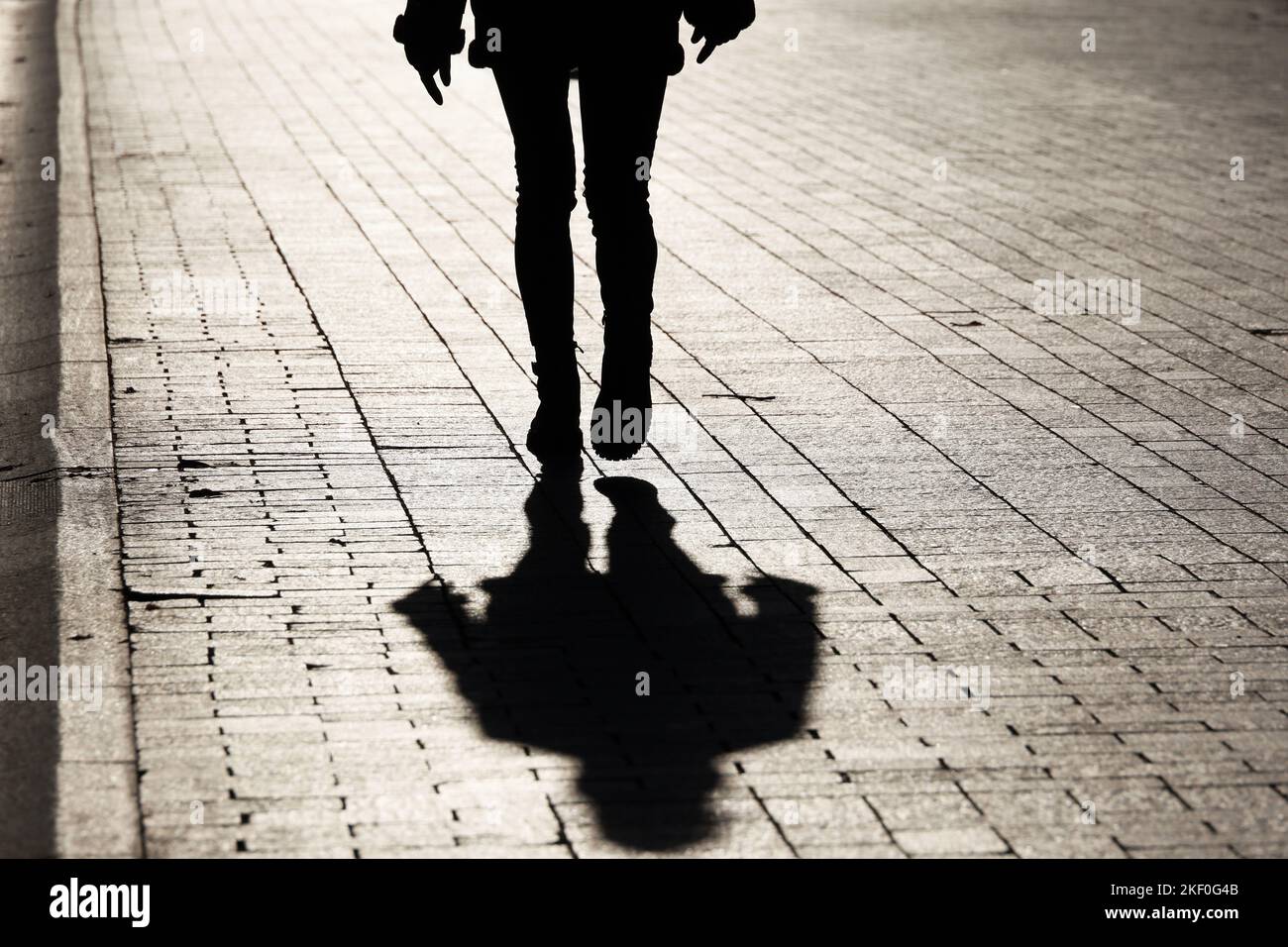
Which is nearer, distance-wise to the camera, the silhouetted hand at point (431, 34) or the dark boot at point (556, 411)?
the silhouetted hand at point (431, 34)

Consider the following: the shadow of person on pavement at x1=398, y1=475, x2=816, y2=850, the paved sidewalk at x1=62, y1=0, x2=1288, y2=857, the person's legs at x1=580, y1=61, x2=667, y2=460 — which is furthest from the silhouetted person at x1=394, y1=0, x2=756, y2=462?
the shadow of person on pavement at x1=398, y1=475, x2=816, y2=850

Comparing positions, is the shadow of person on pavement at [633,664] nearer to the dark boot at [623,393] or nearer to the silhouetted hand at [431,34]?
the dark boot at [623,393]

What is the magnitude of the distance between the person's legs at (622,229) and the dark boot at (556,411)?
0.11m

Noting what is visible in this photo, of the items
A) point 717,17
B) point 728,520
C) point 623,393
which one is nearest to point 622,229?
point 623,393

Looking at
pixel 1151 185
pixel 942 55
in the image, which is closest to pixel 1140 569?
pixel 1151 185

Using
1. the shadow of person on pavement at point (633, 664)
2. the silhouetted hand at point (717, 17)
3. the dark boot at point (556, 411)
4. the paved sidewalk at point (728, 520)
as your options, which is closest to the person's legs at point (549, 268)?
the dark boot at point (556, 411)

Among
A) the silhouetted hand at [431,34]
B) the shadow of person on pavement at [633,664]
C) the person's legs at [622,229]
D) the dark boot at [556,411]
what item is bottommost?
the shadow of person on pavement at [633,664]

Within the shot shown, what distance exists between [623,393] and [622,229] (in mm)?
519

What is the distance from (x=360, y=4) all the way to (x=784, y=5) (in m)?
4.82

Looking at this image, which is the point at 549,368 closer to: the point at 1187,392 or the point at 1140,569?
the point at 1140,569

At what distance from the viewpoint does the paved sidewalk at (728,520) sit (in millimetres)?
3947

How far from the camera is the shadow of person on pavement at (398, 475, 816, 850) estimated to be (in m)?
3.99

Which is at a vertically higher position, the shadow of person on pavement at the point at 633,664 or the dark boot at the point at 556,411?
the dark boot at the point at 556,411

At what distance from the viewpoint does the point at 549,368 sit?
20.2 ft
